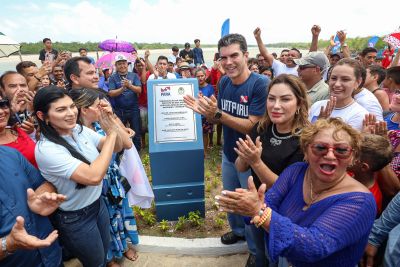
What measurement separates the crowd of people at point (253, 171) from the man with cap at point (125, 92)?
2.28 meters

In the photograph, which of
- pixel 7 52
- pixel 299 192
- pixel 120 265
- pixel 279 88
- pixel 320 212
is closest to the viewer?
pixel 320 212

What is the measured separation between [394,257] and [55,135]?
95.8 inches

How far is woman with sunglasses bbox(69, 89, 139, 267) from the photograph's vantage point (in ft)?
8.12

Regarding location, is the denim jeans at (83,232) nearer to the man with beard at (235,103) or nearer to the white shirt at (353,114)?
the man with beard at (235,103)

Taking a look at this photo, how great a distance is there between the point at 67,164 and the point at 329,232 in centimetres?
164

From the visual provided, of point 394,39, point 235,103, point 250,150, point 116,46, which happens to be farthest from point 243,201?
point 116,46

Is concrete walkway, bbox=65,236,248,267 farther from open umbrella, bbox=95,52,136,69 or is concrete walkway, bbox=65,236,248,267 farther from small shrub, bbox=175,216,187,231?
open umbrella, bbox=95,52,136,69

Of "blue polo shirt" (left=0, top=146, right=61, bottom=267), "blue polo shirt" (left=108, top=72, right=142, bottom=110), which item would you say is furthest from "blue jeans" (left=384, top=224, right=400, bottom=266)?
"blue polo shirt" (left=108, top=72, right=142, bottom=110)

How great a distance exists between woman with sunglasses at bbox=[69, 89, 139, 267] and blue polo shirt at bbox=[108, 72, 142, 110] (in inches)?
117

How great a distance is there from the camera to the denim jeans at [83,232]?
79.4 inches

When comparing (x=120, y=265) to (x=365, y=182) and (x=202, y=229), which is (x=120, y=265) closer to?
(x=202, y=229)

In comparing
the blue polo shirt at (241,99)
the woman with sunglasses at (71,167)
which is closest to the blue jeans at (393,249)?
the blue polo shirt at (241,99)

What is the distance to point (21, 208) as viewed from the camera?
5.69ft

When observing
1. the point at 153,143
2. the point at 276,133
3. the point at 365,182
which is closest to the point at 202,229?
the point at 153,143
